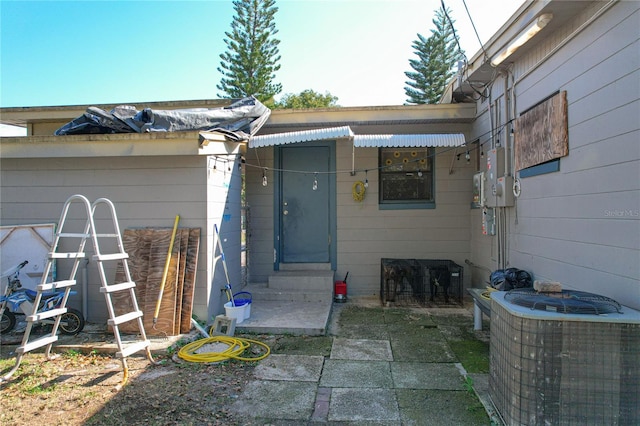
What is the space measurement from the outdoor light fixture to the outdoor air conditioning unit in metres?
2.60

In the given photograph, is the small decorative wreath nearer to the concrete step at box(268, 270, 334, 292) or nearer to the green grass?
the concrete step at box(268, 270, 334, 292)

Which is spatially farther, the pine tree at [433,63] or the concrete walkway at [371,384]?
the pine tree at [433,63]


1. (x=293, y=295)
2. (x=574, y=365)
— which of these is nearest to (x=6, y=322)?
(x=293, y=295)

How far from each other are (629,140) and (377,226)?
162 inches

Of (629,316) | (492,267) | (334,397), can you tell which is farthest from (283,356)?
(492,267)

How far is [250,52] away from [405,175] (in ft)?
49.9

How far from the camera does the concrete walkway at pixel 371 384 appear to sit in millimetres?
2770

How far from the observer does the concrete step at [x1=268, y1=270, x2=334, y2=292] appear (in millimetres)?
5910

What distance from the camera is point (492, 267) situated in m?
5.34

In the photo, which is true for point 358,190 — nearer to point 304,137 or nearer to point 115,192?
point 304,137

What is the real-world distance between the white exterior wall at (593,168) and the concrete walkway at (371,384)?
133 centimetres

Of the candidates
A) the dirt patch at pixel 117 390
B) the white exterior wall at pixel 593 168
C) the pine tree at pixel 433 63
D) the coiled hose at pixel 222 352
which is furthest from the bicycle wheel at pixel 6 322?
the pine tree at pixel 433 63

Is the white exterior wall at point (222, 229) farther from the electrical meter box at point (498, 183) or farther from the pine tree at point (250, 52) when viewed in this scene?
the pine tree at point (250, 52)

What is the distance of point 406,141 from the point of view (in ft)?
18.4
